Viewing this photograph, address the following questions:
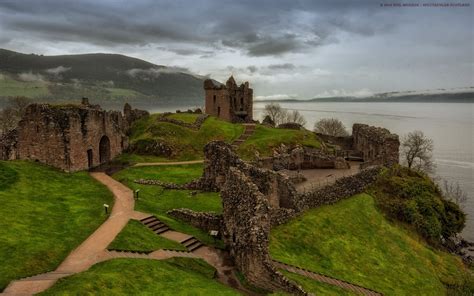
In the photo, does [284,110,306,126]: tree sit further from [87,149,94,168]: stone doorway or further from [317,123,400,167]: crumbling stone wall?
[87,149,94,168]: stone doorway

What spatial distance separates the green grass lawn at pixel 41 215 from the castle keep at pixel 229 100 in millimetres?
48423

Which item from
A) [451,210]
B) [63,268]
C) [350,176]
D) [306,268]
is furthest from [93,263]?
A: [451,210]

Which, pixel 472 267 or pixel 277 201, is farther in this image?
pixel 472 267

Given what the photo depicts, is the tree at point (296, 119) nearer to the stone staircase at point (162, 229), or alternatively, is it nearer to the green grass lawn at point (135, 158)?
the green grass lawn at point (135, 158)

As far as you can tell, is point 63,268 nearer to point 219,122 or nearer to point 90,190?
point 90,190

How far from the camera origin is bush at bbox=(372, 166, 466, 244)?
124 feet

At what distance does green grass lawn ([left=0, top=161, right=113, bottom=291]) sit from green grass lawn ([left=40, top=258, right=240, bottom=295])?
9.49ft

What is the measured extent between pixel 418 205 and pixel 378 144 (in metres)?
10.6

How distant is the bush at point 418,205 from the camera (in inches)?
1487

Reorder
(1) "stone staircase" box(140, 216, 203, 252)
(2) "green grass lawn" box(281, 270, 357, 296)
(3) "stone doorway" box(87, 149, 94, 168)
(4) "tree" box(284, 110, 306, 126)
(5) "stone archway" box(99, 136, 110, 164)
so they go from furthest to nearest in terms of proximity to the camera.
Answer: (4) "tree" box(284, 110, 306, 126) < (5) "stone archway" box(99, 136, 110, 164) < (3) "stone doorway" box(87, 149, 94, 168) < (1) "stone staircase" box(140, 216, 203, 252) < (2) "green grass lawn" box(281, 270, 357, 296)

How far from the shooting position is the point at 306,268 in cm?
2412

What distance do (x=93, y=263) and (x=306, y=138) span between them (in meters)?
46.6

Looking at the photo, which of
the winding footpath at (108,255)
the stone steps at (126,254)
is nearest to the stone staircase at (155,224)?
the winding footpath at (108,255)

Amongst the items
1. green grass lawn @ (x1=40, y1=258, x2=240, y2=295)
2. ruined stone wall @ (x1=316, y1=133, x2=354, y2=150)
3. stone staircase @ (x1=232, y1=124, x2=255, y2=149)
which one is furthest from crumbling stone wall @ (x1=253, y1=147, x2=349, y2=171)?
green grass lawn @ (x1=40, y1=258, x2=240, y2=295)
